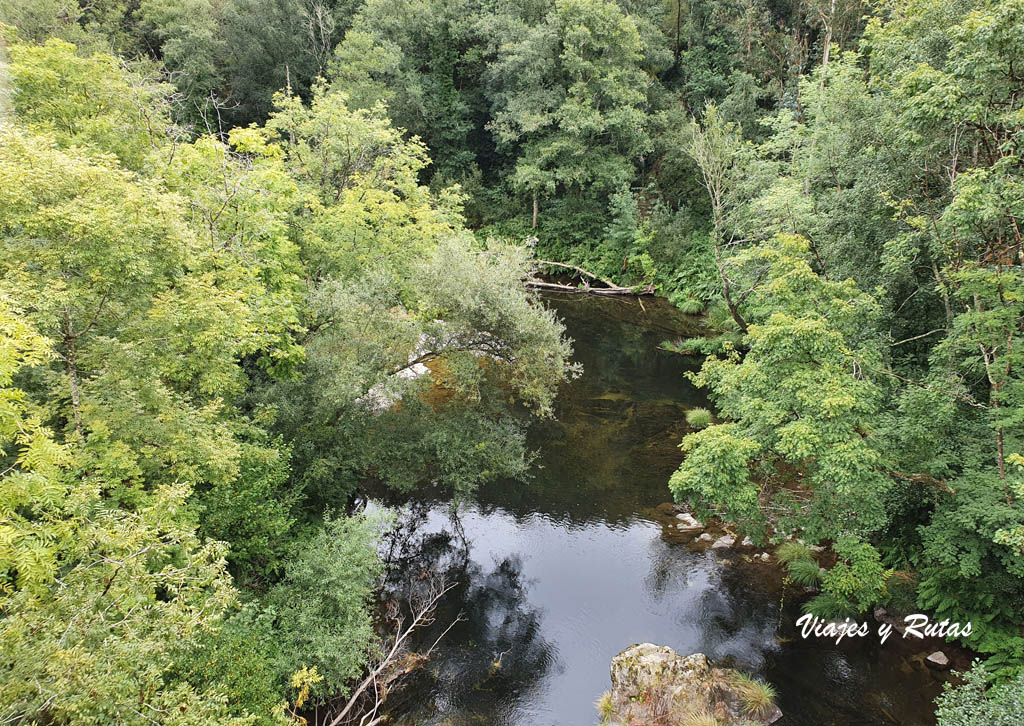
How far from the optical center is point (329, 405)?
1442 centimetres

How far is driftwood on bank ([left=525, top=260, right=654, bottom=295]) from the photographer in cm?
3622

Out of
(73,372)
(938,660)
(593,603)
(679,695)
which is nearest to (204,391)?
(73,372)

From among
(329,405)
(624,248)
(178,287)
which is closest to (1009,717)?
(329,405)

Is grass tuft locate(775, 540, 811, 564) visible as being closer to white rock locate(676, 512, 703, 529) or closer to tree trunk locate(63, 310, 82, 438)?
white rock locate(676, 512, 703, 529)

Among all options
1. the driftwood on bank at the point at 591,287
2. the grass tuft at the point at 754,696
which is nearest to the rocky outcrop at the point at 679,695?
the grass tuft at the point at 754,696

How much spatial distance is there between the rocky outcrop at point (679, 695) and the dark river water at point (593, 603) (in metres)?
0.58

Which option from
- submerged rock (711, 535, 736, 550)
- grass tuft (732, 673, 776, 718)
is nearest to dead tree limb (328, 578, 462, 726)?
grass tuft (732, 673, 776, 718)

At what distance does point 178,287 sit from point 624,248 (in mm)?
30939

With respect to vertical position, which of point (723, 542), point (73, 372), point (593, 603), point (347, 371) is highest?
point (73, 372)

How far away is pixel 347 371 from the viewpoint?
13.7 m

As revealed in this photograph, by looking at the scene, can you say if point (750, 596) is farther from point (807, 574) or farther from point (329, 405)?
point (329, 405)

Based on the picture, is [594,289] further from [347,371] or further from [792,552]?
[347,371]

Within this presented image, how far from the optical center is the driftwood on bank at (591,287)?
36.2 m

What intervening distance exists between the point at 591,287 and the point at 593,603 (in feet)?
82.4
